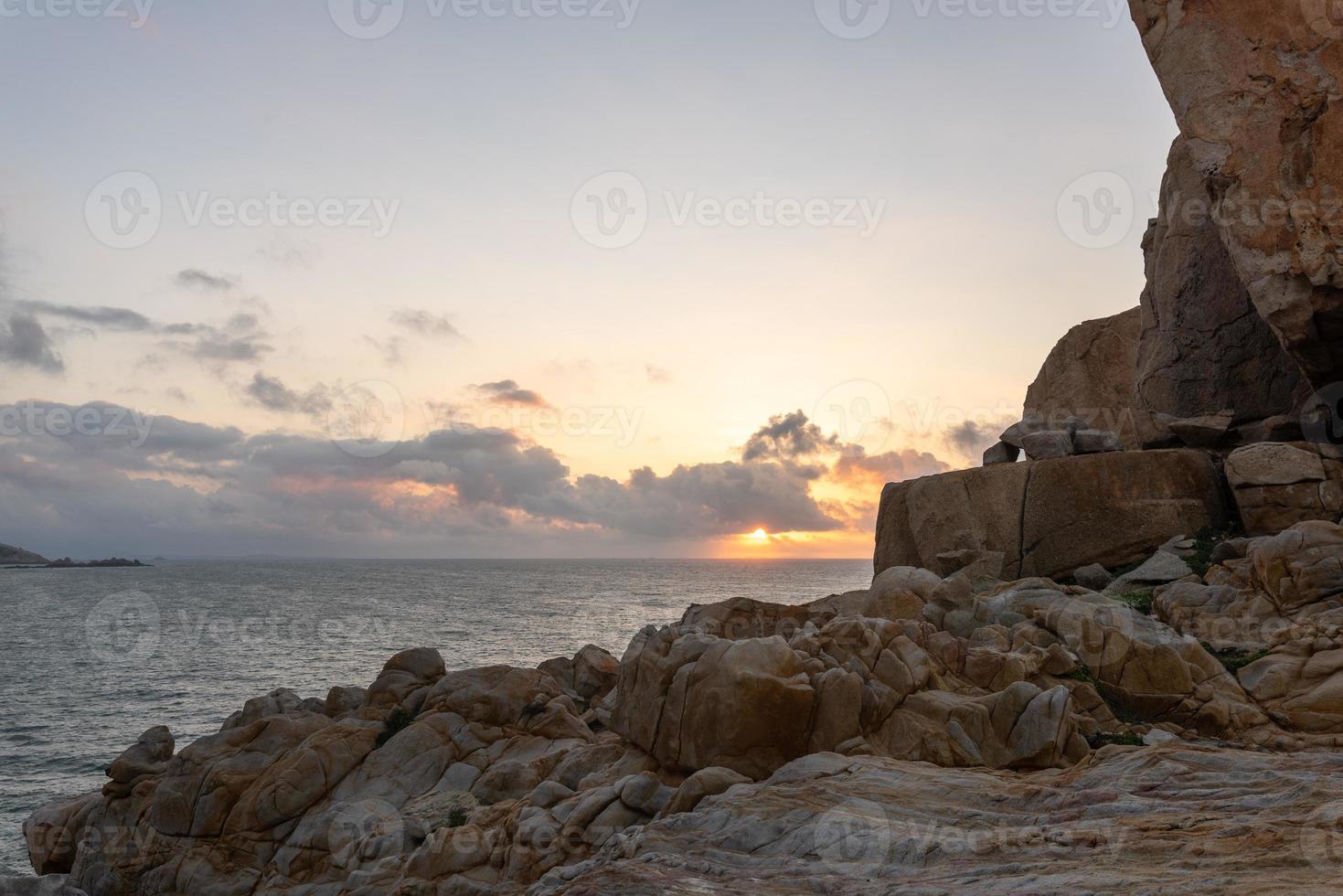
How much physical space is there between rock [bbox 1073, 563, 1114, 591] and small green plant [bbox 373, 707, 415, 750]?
21094 mm

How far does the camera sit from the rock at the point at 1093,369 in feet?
165

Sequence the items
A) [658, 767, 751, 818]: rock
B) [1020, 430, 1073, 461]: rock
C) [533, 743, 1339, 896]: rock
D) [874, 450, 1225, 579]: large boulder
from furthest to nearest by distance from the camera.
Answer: [1020, 430, 1073, 461]: rock, [874, 450, 1225, 579]: large boulder, [658, 767, 751, 818]: rock, [533, 743, 1339, 896]: rock

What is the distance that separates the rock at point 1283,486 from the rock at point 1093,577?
491cm

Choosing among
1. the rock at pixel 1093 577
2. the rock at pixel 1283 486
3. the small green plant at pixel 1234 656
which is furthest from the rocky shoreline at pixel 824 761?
the rock at pixel 1283 486

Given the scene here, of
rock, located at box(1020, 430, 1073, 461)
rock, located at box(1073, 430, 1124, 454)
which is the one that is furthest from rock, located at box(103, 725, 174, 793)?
rock, located at box(1073, 430, 1124, 454)

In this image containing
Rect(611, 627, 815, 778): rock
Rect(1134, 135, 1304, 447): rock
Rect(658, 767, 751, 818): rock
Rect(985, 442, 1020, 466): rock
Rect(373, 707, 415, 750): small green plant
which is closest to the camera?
Rect(658, 767, 751, 818): rock

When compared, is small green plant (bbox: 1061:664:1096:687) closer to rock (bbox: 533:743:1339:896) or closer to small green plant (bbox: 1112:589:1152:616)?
small green plant (bbox: 1112:589:1152:616)

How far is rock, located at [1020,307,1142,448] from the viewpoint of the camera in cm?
5038

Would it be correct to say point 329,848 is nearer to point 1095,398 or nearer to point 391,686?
point 391,686

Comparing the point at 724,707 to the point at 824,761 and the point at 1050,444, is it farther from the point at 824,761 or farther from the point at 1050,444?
the point at 1050,444

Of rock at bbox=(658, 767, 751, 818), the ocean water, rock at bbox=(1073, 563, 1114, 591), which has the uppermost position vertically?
rock at bbox=(1073, 563, 1114, 591)

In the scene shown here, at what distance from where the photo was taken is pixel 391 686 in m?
26.9

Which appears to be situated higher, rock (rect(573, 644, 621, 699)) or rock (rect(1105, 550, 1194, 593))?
rock (rect(1105, 550, 1194, 593))

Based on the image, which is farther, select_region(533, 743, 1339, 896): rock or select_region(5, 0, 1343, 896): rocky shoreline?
select_region(5, 0, 1343, 896): rocky shoreline
